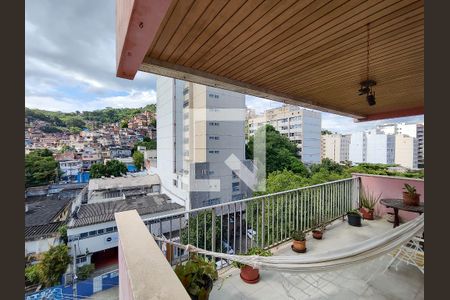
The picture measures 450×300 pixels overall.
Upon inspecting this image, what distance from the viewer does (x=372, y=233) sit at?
11.8ft

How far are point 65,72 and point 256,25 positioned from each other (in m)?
15.8

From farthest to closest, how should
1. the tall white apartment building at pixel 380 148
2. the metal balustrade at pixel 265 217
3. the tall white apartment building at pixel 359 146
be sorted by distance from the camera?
the tall white apartment building at pixel 359 146 < the tall white apartment building at pixel 380 148 < the metal balustrade at pixel 265 217

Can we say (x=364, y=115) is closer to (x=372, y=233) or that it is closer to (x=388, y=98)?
(x=388, y=98)

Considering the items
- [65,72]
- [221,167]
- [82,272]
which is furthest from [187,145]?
[82,272]

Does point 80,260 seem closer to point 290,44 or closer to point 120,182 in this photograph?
point 120,182

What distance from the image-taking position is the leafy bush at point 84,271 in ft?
36.1

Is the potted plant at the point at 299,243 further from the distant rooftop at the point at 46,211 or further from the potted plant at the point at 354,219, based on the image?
the distant rooftop at the point at 46,211

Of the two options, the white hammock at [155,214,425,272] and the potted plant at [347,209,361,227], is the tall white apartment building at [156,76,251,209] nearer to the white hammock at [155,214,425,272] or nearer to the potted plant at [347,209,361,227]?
the potted plant at [347,209,361,227]

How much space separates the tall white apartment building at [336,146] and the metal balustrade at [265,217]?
155 ft

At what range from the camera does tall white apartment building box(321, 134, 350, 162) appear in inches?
1866

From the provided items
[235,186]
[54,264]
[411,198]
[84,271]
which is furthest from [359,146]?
[54,264]

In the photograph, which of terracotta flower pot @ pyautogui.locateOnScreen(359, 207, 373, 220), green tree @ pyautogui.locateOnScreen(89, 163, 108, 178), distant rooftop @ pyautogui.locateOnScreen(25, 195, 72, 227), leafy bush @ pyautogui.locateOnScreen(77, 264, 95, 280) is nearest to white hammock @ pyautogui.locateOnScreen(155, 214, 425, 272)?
terracotta flower pot @ pyautogui.locateOnScreen(359, 207, 373, 220)

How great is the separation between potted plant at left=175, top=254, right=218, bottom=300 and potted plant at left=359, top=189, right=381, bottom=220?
163 inches

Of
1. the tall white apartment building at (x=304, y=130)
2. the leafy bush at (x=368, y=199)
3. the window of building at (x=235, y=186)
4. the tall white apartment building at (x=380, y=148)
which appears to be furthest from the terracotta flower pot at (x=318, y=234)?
the tall white apartment building at (x=380, y=148)
